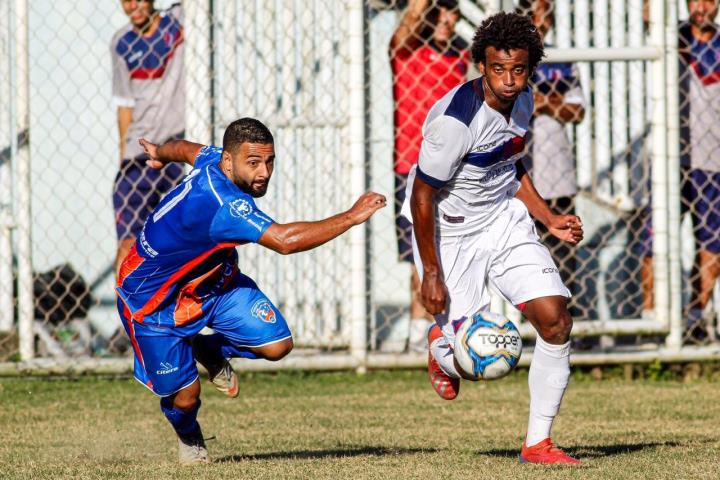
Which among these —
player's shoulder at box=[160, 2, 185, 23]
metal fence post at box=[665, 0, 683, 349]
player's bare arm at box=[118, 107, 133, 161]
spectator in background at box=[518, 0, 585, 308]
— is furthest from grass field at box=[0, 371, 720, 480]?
player's shoulder at box=[160, 2, 185, 23]

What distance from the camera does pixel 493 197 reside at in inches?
243

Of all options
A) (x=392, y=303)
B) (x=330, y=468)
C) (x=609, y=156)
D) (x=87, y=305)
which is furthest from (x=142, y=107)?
(x=330, y=468)

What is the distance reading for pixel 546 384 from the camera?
5.89 meters

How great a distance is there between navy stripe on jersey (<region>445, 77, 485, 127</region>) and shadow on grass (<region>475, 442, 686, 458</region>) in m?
1.55

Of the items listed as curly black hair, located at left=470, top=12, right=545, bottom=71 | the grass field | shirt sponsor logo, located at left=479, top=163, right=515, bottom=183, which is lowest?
the grass field

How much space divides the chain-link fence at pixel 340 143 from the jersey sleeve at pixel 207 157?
2600mm

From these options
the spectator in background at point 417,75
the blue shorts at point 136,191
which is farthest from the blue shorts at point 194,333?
the blue shorts at point 136,191

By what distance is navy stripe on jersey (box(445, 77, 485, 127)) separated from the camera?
18.9 feet

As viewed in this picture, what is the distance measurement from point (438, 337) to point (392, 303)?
3838 millimetres

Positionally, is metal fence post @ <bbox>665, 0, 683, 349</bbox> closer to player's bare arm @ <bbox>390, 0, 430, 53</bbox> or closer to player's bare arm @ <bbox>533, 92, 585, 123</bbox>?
player's bare arm @ <bbox>533, 92, 585, 123</bbox>

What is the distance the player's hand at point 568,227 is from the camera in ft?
19.3

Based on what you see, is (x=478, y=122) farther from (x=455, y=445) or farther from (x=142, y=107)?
(x=142, y=107)

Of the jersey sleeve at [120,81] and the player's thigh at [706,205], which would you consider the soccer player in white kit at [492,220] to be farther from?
the jersey sleeve at [120,81]

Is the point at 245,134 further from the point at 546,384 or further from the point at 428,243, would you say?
the point at 546,384
